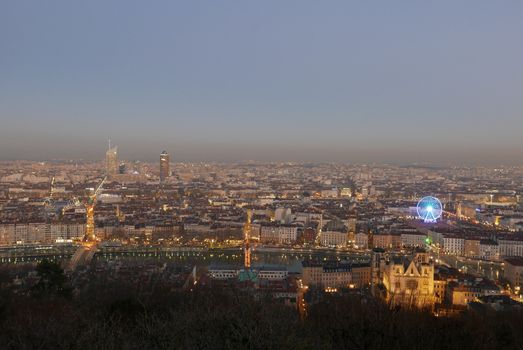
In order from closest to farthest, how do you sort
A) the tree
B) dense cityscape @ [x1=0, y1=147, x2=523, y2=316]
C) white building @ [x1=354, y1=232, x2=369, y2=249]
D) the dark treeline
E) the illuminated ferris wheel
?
the dark treeline < the tree < dense cityscape @ [x1=0, y1=147, x2=523, y2=316] < white building @ [x1=354, y1=232, x2=369, y2=249] < the illuminated ferris wheel

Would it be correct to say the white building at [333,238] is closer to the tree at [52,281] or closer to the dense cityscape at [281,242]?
the dense cityscape at [281,242]


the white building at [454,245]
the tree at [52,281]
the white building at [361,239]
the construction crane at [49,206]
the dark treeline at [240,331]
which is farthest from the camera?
the construction crane at [49,206]

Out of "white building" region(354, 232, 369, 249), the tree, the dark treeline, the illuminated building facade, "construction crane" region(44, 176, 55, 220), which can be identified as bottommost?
"white building" region(354, 232, 369, 249)

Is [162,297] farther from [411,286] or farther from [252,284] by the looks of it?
[411,286]

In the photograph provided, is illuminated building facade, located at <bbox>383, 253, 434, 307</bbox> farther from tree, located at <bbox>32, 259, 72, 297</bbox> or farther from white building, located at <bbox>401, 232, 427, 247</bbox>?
white building, located at <bbox>401, 232, 427, 247</bbox>

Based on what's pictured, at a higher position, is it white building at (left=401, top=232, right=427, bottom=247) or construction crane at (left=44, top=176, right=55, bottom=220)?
construction crane at (left=44, top=176, right=55, bottom=220)

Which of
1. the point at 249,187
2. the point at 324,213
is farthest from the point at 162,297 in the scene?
the point at 249,187

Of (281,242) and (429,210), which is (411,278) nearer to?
(281,242)

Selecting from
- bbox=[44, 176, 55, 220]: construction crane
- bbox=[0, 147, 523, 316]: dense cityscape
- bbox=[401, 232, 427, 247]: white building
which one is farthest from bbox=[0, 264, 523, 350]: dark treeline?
bbox=[44, 176, 55, 220]: construction crane

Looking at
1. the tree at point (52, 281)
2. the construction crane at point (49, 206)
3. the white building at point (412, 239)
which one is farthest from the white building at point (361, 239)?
the tree at point (52, 281)
